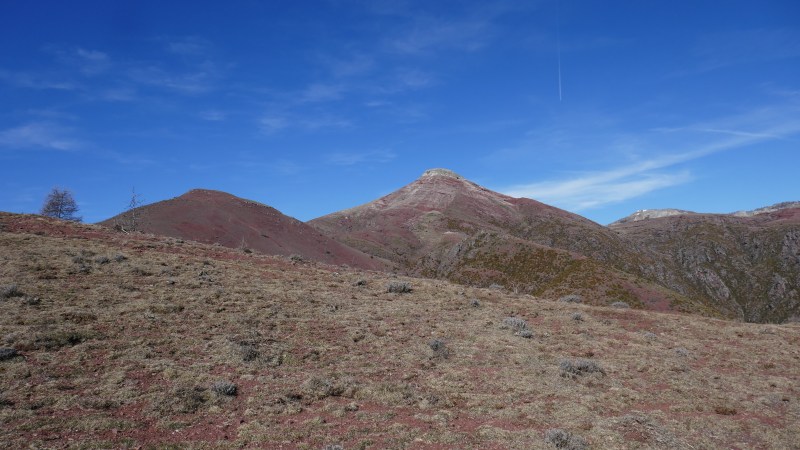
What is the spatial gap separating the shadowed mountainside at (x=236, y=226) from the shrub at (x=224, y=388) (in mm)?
45383

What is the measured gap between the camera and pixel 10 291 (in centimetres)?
1875

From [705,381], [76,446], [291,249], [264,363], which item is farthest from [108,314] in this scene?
[291,249]

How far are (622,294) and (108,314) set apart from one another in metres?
46.8

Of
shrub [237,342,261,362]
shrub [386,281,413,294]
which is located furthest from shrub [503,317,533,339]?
shrub [237,342,261,362]

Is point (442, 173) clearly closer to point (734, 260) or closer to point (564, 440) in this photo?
point (734, 260)

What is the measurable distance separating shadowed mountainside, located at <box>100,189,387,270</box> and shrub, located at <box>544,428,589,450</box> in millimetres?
50943

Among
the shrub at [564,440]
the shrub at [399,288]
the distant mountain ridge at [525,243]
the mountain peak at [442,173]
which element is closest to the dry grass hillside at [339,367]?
the shrub at [564,440]

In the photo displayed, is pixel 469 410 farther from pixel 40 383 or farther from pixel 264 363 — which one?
pixel 40 383

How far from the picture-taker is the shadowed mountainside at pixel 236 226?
6328 cm

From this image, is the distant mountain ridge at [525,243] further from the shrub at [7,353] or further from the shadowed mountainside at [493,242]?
the shrub at [7,353]

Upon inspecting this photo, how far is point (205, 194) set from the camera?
78.4 metres

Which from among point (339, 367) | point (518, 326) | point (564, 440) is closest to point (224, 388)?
point (339, 367)

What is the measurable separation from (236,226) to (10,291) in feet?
171

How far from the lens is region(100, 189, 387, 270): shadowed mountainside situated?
6328 centimetres
